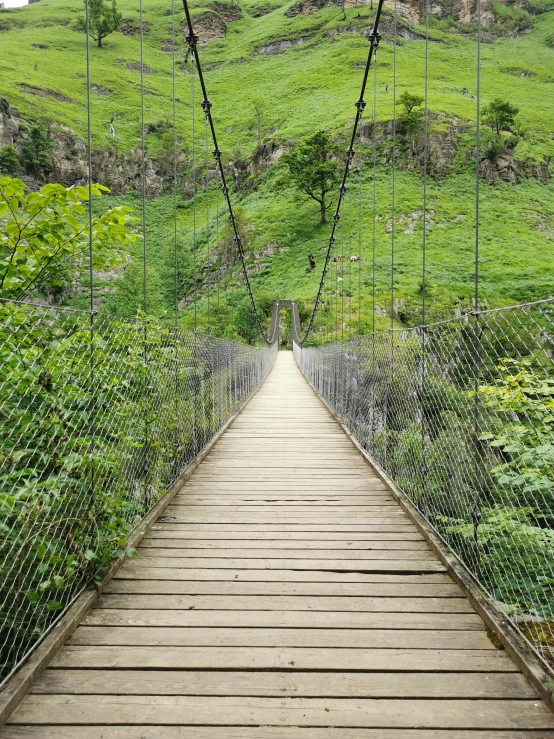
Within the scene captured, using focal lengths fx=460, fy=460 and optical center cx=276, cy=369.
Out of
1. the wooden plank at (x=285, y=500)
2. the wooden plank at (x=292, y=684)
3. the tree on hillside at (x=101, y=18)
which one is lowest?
the wooden plank at (x=292, y=684)

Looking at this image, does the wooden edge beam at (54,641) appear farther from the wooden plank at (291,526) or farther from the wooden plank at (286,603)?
the wooden plank at (291,526)

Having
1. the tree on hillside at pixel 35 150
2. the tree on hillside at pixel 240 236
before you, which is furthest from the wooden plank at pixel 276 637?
the tree on hillside at pixel 35 150

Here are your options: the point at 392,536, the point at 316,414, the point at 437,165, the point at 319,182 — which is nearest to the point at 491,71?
the point at 437,165

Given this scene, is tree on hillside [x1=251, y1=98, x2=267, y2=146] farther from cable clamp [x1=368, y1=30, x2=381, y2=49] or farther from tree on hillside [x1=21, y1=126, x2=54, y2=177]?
cable clamp [x1=368, y1=30, x2=381, y2=49]

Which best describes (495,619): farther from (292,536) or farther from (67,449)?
(67,449)

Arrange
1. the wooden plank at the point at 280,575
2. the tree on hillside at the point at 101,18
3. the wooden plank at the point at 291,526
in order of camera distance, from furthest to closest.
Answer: the tree on hillside at the point at 101,18, the wooden plank at the point at 291,526, the wooden plank at the point at 280,575

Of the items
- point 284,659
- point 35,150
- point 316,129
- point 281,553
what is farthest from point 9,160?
point 284,659

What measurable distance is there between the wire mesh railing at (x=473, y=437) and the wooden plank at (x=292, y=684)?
439 millimetres

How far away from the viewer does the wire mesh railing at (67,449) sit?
151cm

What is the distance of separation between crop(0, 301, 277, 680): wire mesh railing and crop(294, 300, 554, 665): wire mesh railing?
162cm

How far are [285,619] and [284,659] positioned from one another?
0.23m

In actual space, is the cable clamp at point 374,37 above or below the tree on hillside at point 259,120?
below

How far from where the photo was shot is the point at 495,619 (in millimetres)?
1650

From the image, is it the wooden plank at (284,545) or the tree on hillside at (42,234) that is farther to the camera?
the wooden plank at (284,545)
